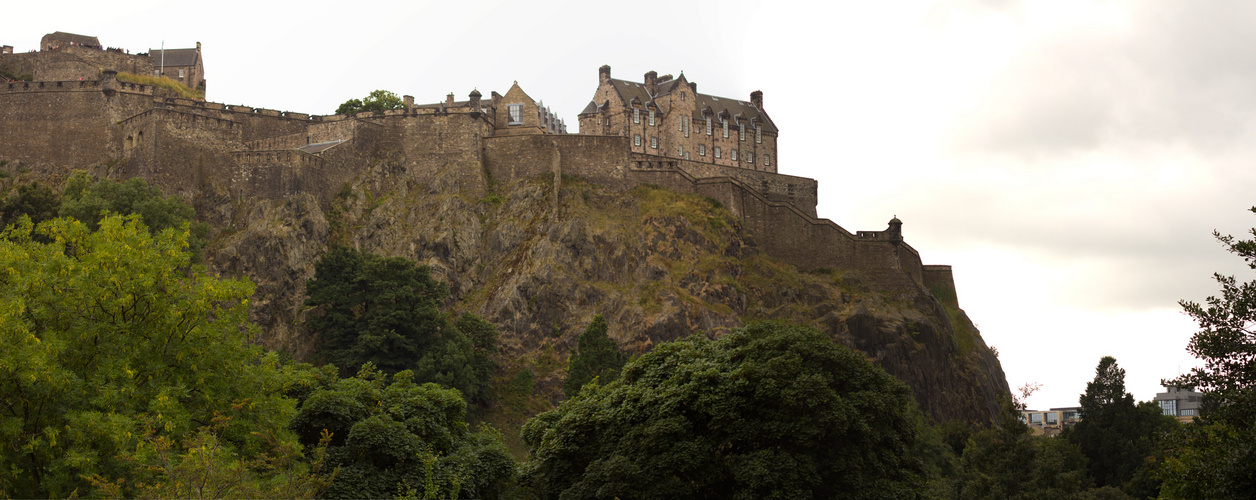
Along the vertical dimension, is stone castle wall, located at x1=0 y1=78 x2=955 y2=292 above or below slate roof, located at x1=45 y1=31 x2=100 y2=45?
below

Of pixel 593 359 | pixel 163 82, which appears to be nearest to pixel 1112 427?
pixel 593 359

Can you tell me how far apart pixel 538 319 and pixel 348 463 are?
34460 millimetres

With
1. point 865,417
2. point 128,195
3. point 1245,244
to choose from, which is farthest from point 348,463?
point 128,195

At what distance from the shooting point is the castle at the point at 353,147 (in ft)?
202

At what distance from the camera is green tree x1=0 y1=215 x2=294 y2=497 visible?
23.2m

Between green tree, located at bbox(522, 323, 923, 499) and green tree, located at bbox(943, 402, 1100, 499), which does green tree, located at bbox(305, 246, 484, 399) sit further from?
green tree, located at bbox(943, 402, 1100, 499)

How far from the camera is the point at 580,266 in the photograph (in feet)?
209

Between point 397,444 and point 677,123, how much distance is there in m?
55.6

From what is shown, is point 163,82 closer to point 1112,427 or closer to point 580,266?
point 580,266

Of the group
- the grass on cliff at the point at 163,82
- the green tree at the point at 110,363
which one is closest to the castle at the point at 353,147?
the grass on cliff at the point at 163,82

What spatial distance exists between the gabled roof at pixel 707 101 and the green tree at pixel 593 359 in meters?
29.9

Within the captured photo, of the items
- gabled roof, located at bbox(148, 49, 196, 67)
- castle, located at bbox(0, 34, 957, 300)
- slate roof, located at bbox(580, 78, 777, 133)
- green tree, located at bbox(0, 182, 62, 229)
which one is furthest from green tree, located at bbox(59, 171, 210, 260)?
slate roof, located at bbox(580, 78, 777, 133)

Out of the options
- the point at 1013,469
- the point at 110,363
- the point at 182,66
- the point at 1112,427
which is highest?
the point at 182,66

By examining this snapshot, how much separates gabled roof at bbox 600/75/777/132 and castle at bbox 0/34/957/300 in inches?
23.8
